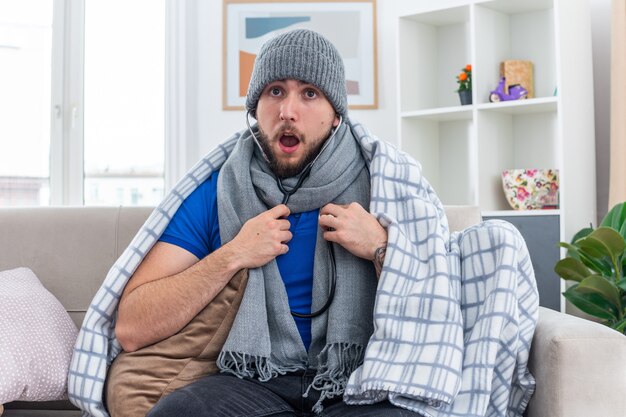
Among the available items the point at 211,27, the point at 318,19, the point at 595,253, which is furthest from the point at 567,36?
the point at 211,27

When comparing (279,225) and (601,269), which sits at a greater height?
(279,225)

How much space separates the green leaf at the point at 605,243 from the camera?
8.68 ft

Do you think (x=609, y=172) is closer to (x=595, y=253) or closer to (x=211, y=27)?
(x=595, y=253)

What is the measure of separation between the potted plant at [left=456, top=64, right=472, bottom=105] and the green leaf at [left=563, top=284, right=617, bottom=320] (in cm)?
96

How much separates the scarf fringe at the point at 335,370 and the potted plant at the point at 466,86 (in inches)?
78.2

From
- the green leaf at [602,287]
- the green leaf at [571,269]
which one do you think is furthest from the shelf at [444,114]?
the green leaf at [602,287]

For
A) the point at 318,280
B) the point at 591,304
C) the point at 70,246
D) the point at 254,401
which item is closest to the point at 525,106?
the point at 591,304

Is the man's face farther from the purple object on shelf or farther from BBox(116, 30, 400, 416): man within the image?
the purple object on shelf

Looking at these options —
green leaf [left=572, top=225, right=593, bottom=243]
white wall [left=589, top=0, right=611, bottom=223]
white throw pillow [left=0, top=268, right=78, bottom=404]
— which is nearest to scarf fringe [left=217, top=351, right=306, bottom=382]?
white throw pillow [left=0, top=268, right=78, bottom=404]

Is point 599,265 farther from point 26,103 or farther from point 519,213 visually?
point 26,103

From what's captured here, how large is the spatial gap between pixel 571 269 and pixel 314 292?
1496 millimetres

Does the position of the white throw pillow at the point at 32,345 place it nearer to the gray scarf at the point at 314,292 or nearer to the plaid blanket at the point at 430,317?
the plaid blanket at the point at 430,317

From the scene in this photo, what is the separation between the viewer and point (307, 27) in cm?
377

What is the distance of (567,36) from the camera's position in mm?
3129
